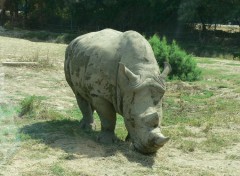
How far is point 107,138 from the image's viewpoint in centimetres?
817

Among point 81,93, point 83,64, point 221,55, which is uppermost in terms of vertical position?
point 83,64

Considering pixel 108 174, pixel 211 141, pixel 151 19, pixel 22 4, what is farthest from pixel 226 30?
pixel 108 174

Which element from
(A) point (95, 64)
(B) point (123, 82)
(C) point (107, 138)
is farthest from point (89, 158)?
(A) point (95, 64)

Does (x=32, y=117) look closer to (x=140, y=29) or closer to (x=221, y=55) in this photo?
(x=221, y=55)

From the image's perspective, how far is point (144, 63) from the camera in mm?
7828

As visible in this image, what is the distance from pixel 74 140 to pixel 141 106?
1483mm

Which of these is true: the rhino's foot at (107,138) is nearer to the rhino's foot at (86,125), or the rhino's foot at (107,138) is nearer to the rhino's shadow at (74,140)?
the rhino's shadow at (74,140)

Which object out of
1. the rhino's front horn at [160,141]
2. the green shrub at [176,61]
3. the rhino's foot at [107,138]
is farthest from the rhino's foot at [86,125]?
the green shrub at [176,61]

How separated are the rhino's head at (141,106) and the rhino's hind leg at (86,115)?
5.69 ft

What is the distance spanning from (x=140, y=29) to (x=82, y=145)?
29.6 m

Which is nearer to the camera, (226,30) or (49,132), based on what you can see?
(49,132)

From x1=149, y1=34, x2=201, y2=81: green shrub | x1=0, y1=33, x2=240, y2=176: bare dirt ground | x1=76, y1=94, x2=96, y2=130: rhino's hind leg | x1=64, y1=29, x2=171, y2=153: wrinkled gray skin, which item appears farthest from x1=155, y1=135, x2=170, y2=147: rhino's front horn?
x1=149, y1=34, x2=201, y2=81: green shrub

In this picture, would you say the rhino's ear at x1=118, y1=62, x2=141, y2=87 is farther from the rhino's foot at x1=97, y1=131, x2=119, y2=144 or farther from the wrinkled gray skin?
the rhino's foot at x1=97, y1=131, x2=119, y2=144

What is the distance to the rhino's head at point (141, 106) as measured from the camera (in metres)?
7.25
